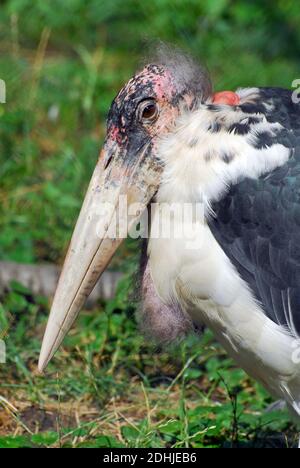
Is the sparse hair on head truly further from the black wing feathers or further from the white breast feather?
the black wing feathers

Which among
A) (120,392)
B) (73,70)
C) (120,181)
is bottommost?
(120,392)

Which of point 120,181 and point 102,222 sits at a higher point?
point 120,181

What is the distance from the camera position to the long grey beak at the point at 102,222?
3.58 meters

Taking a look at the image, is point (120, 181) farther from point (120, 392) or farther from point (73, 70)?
point (73, 70)

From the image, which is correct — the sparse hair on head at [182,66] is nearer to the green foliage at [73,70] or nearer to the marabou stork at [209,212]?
the marabou stork at [209,212]

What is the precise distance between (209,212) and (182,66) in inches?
21.8

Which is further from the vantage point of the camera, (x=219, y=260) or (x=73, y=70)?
(x=73, y=70)

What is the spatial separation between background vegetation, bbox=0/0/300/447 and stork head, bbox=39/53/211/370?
0.29 metres

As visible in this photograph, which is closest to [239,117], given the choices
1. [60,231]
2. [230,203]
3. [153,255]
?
[230,203]

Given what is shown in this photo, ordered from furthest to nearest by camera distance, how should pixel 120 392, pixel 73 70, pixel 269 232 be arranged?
pixel 73 70, pixel 120 392, pixel 269 232

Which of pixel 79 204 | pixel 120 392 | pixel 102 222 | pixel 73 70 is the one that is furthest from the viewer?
pixel 73 70

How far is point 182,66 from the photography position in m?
3.66

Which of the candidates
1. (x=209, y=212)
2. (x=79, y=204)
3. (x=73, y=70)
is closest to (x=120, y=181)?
(x=209, y=212)

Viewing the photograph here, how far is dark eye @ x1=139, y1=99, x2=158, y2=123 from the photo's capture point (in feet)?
11.8
